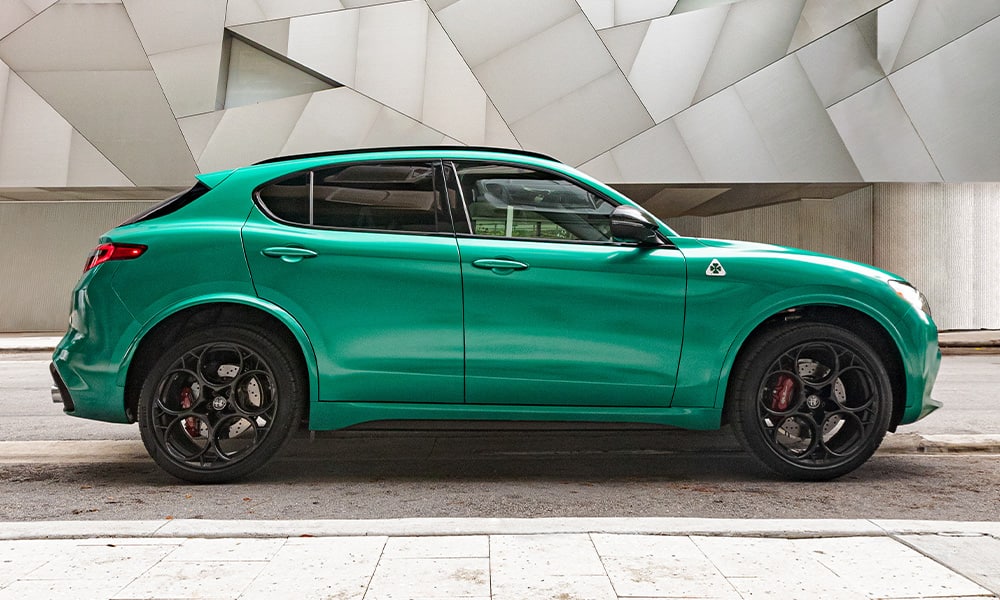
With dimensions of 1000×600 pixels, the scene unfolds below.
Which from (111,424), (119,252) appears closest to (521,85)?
(111,424)

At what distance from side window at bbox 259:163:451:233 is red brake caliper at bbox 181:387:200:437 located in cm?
101

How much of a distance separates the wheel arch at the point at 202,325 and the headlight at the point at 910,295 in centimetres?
305

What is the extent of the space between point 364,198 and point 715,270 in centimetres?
187

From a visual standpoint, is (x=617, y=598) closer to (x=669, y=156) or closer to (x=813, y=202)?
(x=669, y=156)

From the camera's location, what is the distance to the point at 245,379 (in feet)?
14.4

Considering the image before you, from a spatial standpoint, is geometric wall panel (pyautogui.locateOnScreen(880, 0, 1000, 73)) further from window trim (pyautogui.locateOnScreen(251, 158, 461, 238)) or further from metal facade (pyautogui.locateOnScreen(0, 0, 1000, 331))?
window trim (pyautogui.locateOnScreen(251, 158, 461, 238))

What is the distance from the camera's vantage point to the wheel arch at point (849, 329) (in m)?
4.45

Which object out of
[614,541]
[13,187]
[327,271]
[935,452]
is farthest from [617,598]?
[13,187]

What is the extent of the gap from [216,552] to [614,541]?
148 centimetres

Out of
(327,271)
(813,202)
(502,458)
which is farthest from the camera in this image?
(813,202)

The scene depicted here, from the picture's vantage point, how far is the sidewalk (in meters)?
2.80

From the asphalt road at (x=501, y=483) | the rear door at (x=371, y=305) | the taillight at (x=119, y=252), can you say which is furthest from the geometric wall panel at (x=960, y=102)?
the taillight at (x=119, y=252)

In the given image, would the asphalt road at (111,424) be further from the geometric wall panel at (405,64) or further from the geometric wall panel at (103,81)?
the geometric wall panel at (405,64)

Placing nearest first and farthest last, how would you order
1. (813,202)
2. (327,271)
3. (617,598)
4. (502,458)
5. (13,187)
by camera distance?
(617,598), (327,271), (502,458), (13,187), (813,202)
